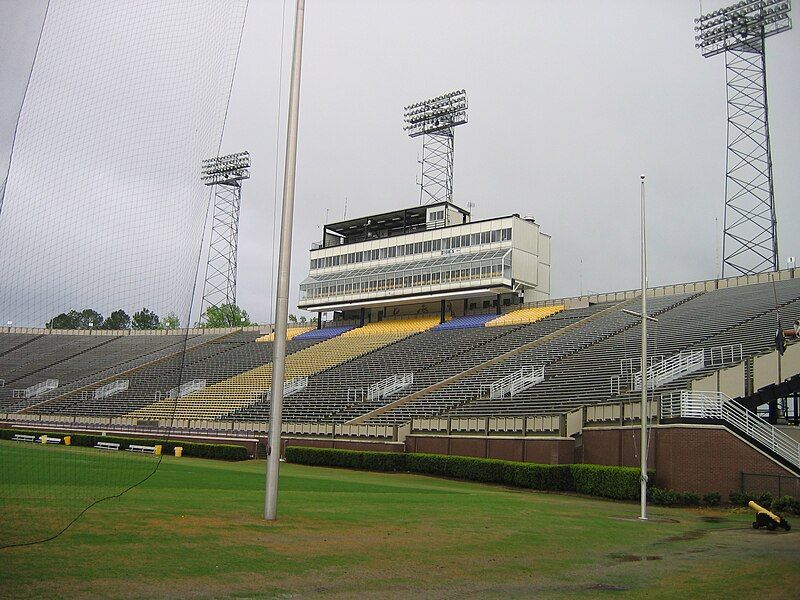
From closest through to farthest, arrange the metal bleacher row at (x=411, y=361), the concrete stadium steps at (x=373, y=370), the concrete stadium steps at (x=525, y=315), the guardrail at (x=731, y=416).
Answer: the guardrail at (x=731, y=416)
the metal bleacher row at (x=411, y=361)
the concrete stadium steps at (x=373, y=370)
the concrete stadium steps at (x=525, y=315)

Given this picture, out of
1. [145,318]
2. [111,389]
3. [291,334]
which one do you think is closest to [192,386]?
[111,389]

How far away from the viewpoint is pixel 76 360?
227ft

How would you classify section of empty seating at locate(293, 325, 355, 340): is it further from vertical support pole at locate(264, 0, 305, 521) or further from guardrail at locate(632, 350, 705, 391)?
vertical support pole at locate(264, 0, 305, 521)

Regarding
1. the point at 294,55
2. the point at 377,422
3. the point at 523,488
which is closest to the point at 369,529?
the point at 294,55

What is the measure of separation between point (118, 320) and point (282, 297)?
4001 mm

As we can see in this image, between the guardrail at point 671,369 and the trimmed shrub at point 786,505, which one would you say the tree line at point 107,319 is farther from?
the guardrail at point 671,369

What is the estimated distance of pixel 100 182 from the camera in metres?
10.1

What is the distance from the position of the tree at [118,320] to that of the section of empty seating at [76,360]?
1769 inches

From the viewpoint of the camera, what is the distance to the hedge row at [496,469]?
26.8m

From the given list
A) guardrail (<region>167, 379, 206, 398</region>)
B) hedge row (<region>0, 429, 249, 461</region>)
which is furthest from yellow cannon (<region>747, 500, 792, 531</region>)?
guardrail (<region>167, 379, 206, 398</region>)

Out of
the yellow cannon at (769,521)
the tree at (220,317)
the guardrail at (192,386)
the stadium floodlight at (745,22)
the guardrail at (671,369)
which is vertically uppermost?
the stadium floodlight at (745,22)

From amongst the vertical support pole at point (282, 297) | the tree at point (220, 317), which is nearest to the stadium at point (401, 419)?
the vertical support pole at point (282, 297)

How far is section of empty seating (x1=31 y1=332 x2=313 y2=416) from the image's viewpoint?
55.8 meters

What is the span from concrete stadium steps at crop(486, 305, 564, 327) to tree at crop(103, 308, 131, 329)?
48.0m
